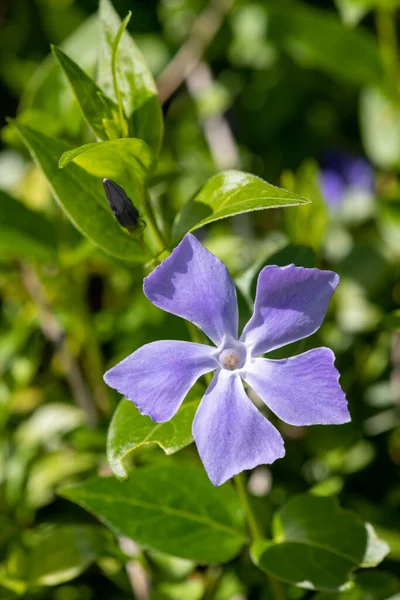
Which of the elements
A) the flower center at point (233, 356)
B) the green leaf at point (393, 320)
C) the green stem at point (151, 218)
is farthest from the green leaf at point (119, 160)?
the green leaf at point (393, 320)

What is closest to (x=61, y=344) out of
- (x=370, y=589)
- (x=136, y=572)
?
(x=136, y=572)

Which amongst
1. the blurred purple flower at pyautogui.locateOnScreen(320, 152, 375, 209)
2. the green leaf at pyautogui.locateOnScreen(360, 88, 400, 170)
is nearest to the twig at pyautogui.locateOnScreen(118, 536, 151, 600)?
the blurred purple flower at pyautogui.locateOnScreen(320, 152, 375, 209)

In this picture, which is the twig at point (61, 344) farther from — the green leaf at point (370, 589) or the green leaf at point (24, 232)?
the green leaf at point (370, 589)

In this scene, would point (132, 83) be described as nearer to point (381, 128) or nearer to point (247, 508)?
point (247, 508)

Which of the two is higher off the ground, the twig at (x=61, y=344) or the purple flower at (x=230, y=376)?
the purple flower at (x=230, y=376)

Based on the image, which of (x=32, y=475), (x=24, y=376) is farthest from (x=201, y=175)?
(x=32, y=475)

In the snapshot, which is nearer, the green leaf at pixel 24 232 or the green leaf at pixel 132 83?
the green leaf at pixel 132 83
